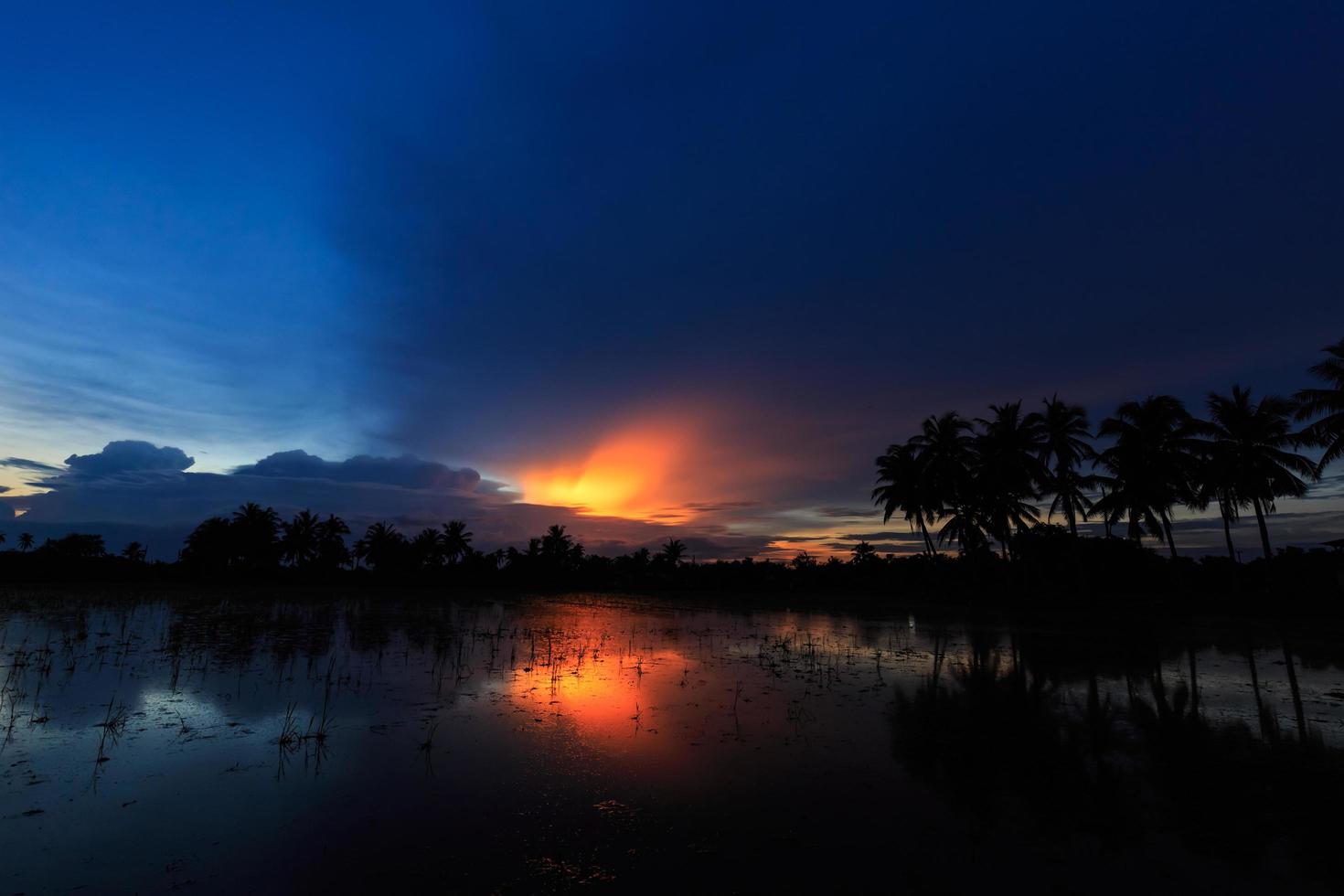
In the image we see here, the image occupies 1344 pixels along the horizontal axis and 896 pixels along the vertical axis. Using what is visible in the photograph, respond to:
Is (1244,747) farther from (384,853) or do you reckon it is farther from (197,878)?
(197,878)

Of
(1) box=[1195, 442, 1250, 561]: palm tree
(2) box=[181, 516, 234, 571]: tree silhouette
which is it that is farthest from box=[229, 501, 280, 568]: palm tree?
(1) box=[1195, 442, 1250, 561]: palm tree

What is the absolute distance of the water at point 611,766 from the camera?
5973 millimetres

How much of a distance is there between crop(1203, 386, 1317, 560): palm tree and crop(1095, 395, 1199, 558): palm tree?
1.88m

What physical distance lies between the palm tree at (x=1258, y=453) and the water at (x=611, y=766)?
91.4 feet

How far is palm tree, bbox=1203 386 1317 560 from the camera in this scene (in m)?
38.8

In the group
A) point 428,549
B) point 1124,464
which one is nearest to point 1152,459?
Result: point 1124,464

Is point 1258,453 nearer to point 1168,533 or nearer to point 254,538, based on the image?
point 1168,533

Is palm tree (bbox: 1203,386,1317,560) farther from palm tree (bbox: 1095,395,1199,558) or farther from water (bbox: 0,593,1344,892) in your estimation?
water (bbox: 0,593,1344,892)

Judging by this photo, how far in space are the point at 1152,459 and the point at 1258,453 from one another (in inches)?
220

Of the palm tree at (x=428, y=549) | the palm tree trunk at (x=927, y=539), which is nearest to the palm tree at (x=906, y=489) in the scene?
the palm tree trunk at (x=927, y=539)

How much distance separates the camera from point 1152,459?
43.5 metres

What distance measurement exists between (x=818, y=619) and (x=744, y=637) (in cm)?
1245

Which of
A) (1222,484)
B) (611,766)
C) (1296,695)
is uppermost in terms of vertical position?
(1222,484)

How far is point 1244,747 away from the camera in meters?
10.3
